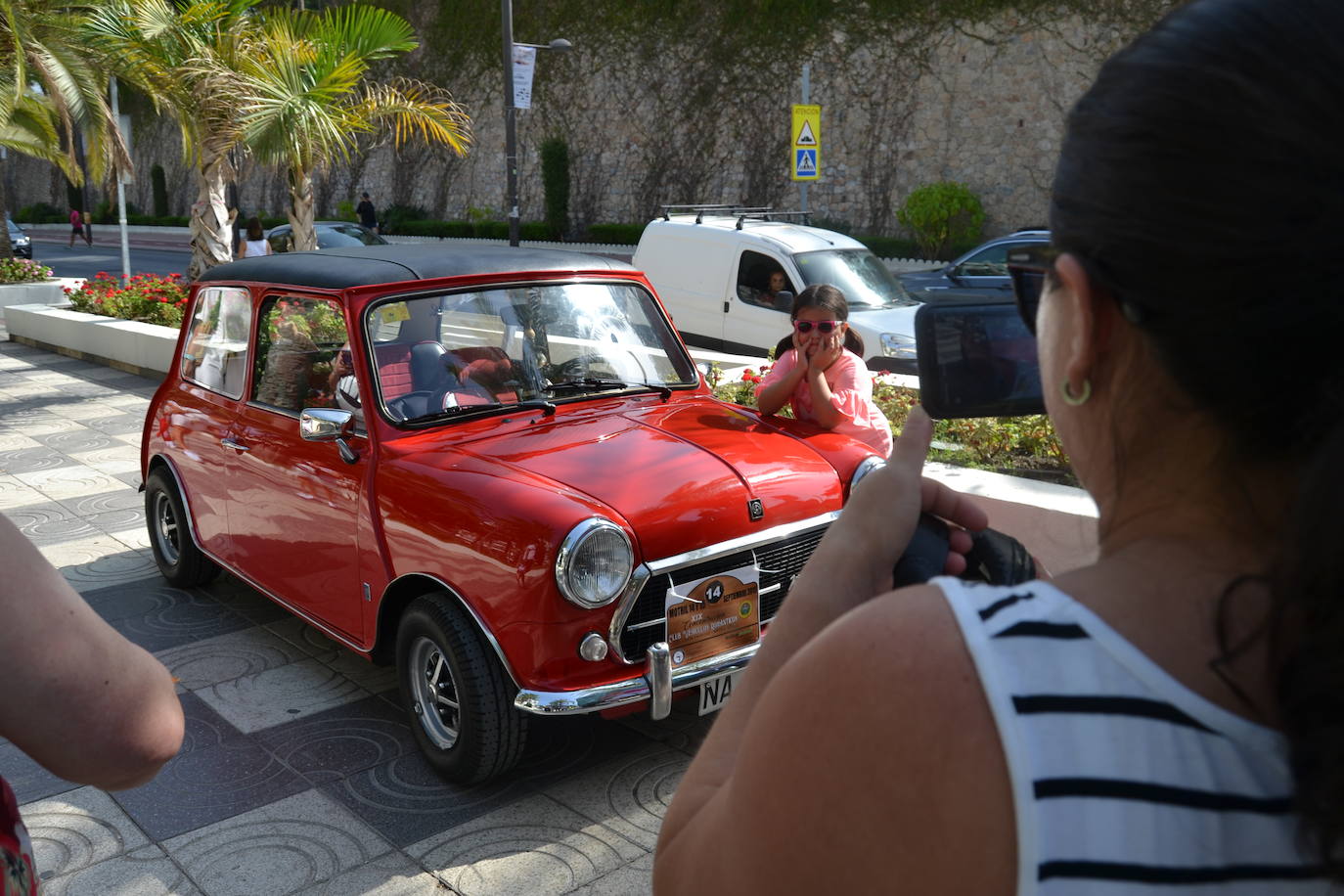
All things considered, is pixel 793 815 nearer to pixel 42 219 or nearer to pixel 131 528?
pixel 131 528

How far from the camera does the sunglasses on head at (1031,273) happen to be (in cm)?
88

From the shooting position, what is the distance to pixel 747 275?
11.6 metres

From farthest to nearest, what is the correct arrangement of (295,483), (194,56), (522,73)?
1. (522,73)
2. (194,56)
3. (295,483)

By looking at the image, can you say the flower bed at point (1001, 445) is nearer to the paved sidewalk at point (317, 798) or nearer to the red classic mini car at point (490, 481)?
the red classic mini car at point (490, 481)

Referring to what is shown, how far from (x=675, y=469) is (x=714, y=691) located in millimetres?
761

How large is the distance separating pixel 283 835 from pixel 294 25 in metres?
11.6

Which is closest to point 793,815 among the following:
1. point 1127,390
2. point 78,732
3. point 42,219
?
point 1127,390

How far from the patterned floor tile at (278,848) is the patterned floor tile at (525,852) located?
227 millimetres

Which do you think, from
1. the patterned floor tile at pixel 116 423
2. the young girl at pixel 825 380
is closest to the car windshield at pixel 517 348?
the young girl at pixel 825 380

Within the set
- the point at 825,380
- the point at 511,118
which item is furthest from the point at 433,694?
the point at 511,118

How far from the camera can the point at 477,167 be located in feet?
121

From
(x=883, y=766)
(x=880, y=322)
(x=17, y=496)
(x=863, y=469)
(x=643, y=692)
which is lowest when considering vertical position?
(x=17, y=496)

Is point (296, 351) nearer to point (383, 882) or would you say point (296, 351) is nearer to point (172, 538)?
point (172, 538)

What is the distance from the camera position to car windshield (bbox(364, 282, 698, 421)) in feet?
14.6
